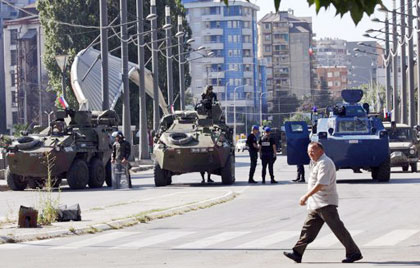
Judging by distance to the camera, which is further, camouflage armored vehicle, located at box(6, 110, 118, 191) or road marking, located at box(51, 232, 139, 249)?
camouflage armored vehicle, located at box(6, 110, 118, 191)

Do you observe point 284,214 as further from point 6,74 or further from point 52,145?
point 6,74

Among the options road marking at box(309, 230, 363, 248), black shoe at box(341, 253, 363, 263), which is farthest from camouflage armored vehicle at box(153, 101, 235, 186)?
black shoe at box(341, 253, 363, 263)

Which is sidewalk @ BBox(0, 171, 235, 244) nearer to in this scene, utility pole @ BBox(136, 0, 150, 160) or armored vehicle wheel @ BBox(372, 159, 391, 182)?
armored vehicle wheel @ BBox(372, 159, 391, 182)

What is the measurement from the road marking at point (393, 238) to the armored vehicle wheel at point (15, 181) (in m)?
19.7

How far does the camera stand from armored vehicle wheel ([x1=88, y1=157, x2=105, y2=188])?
125 feet

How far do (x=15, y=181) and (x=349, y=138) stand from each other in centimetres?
987

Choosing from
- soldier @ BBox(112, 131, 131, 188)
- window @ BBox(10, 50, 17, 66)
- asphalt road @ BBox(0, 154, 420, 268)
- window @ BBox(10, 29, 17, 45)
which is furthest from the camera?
window @ BBox(10, 50, 17, 66)

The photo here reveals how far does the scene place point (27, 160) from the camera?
3619 centimetres

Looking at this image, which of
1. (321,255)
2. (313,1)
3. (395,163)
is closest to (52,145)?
(395,163)

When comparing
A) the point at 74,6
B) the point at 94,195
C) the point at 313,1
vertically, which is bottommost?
the point at 94,195

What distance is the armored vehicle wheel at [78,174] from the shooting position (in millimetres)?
36938

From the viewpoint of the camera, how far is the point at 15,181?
3725 cm

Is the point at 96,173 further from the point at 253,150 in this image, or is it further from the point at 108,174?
the point at 253,150

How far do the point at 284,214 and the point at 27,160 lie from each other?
46.3 feet
